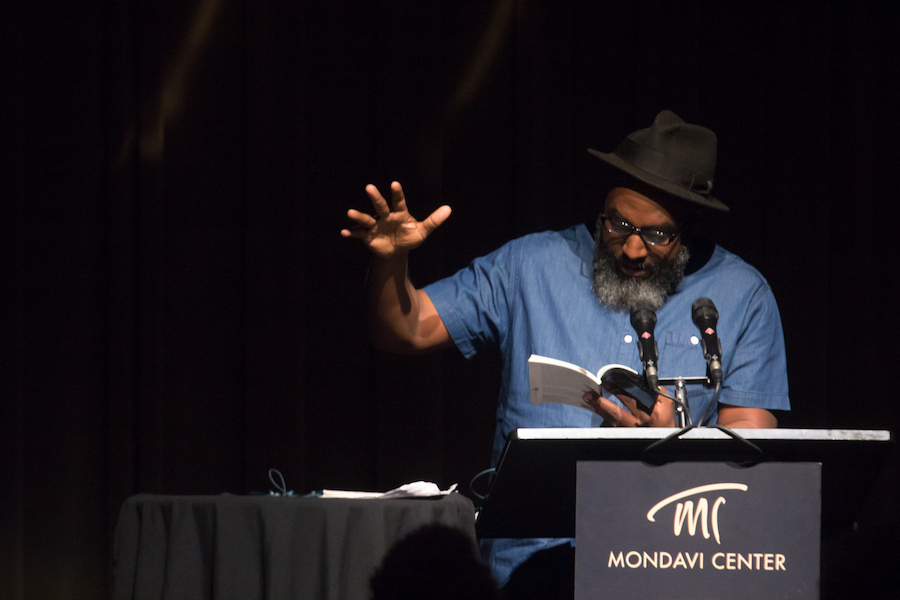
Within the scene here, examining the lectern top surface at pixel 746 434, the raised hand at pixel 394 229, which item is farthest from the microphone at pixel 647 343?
the raised hand at pixel 394 229

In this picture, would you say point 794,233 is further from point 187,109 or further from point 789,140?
point 187,109

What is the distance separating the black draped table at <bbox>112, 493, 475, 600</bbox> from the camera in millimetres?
1552

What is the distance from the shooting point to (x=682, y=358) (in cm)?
207

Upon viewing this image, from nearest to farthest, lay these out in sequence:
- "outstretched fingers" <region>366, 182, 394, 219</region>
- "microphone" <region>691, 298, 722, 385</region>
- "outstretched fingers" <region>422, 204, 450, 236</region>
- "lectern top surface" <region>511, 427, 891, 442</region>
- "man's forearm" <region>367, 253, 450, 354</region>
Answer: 1. "lectern top surface" <region>511, 427, 891, 442</region>
2. "microphone" <region>691, 298, 722, 385</region>
3. "outstretched fingers" <region>366, 182, 394, 219</region>
4. "outstretched fingers" <region>422, 204, 450, 236</region>
5. "man's forearm" <region>367, 253, 450, 354</region>

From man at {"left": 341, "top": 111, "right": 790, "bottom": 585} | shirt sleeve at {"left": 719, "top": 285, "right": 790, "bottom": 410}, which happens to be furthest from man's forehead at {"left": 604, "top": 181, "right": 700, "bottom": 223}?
shirt sleeve at {"left": 719, "top": 285, "right": 790, "bottom": 410}

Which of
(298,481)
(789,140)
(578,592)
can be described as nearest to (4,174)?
(298,481)

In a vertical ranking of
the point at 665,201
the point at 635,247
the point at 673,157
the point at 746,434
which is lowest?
the point at 746,434

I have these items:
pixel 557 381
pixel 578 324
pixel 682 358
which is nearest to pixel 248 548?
pixel 557 381

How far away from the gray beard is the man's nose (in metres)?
0.05

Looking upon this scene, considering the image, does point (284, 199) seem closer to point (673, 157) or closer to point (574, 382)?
point (673, 157)

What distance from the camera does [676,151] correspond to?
218 centimetres

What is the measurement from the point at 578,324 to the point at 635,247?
0.22 metres

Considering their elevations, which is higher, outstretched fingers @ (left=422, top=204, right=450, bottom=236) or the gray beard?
outstretched fingers @ (left=422, top=204, right=450, bottom=236)

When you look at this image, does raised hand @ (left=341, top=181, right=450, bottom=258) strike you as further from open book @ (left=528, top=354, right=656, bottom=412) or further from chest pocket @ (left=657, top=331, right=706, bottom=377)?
chest pocket @ (left=657, top=331, right=706, bottom=377)
